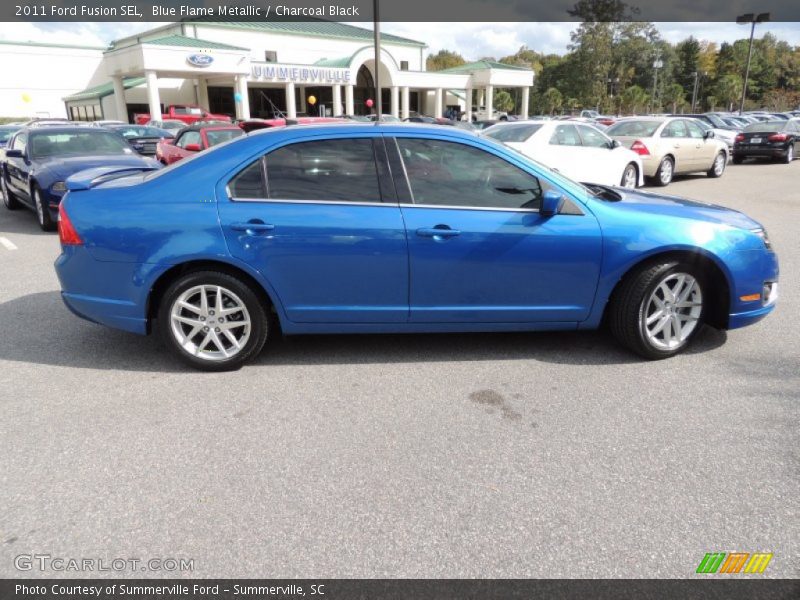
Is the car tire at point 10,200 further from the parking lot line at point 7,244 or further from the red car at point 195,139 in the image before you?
the parking lot line at point 7,244

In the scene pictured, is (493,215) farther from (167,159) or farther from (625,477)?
(167,159)

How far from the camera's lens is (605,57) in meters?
75.1

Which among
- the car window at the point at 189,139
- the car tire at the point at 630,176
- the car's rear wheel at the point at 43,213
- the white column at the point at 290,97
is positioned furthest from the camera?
the white column at the point at 290,97

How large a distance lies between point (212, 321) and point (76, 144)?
7797mm

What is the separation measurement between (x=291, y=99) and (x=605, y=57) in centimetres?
4547

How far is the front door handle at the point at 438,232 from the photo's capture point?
393cm

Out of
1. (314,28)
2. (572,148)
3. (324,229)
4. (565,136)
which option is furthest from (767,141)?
(314,28)

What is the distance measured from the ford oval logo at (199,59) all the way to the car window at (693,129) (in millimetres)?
34288

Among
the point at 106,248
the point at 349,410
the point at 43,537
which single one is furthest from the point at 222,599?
the point at 106,248

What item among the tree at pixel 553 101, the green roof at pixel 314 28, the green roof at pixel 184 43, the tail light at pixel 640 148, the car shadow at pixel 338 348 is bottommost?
the car shadow at pixel 338 348

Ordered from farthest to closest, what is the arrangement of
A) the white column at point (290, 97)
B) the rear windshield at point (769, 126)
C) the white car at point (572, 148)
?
the white column at point (290, 97) < the rear windshield at point (769, 126) < the white car at point (572, 148)

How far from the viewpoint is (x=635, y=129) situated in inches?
584

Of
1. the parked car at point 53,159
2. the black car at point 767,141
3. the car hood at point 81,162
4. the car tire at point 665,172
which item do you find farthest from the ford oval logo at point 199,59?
the car tire at point 665,172

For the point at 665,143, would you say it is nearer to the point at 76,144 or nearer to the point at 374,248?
the point at 76,144
